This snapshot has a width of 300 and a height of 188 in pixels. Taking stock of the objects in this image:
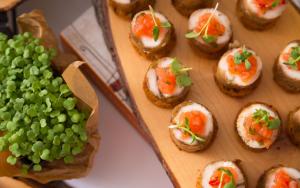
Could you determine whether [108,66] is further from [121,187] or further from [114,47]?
[121,187]

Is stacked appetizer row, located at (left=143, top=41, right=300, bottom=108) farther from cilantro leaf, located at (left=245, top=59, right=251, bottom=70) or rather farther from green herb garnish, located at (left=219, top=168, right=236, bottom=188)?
green herb garnish, located at (left=219, top=168, right=236, bottom=188)

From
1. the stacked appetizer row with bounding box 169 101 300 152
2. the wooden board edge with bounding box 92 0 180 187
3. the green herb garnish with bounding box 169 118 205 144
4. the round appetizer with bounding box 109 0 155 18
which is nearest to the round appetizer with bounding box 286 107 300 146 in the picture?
the stacked appetizer row with bounding box 169 101 300 152

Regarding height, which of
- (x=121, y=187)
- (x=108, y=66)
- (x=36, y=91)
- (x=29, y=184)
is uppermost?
(x=36, y=91)

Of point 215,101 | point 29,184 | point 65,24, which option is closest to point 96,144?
point 29,184

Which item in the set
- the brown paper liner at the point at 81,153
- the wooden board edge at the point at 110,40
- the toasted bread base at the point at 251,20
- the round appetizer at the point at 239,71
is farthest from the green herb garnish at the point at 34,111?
the toasted bread base at the point at 251,20

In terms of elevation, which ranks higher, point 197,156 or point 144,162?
point 197,156

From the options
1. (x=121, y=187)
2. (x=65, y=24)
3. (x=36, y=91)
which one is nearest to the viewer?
(x=36, y=91)

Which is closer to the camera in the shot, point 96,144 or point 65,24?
point 96,144
